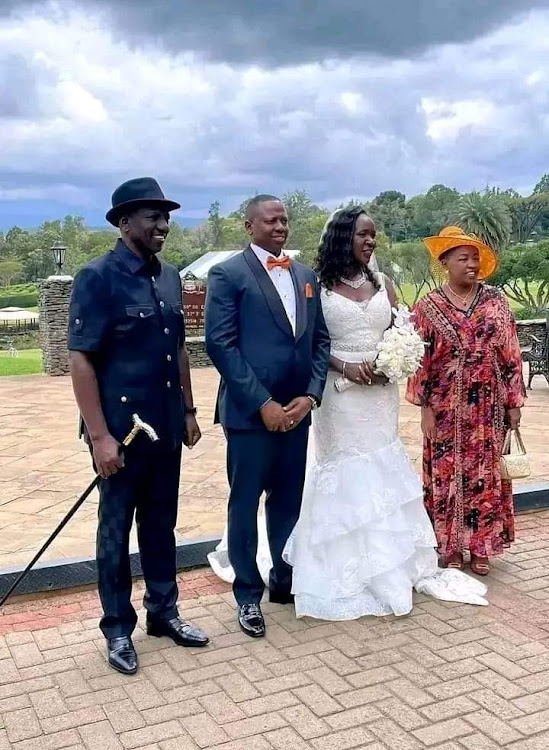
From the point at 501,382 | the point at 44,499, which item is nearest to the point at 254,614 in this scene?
the point at 501,382

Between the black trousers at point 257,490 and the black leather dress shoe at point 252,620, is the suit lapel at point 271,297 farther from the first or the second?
the black leather dress shoe at point 252,620

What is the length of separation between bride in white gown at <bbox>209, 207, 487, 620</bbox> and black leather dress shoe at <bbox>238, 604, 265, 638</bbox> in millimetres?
215

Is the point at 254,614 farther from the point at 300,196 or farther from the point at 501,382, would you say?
the point at 300,196

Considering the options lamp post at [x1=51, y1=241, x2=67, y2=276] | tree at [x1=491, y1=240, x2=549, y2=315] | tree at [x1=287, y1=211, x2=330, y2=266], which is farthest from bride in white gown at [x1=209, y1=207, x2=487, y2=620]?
tree at [x1=287, y1=211, x2=330, y2=266]

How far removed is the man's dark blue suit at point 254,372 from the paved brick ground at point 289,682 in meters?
0.41

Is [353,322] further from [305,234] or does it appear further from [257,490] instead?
Result: [305,234]

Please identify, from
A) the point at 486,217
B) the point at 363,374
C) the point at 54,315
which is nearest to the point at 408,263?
the point at 486,217

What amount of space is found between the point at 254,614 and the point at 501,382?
176cm

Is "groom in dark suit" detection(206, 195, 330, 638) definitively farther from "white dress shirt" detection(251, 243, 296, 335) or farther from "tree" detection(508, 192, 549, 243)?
"tree" detection(508, 192, 549, 243)

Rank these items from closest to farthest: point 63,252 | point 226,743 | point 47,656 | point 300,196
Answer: point 226,743 < point 47,656 < point 63,252 < point 300,196

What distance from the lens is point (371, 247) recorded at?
384 cm

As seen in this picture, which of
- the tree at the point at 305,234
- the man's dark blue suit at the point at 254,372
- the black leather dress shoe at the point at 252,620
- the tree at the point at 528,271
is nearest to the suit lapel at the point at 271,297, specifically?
the man's dark blue suit at the point at 254,372

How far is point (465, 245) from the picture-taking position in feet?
13.4

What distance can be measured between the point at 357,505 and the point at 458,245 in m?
1.40
